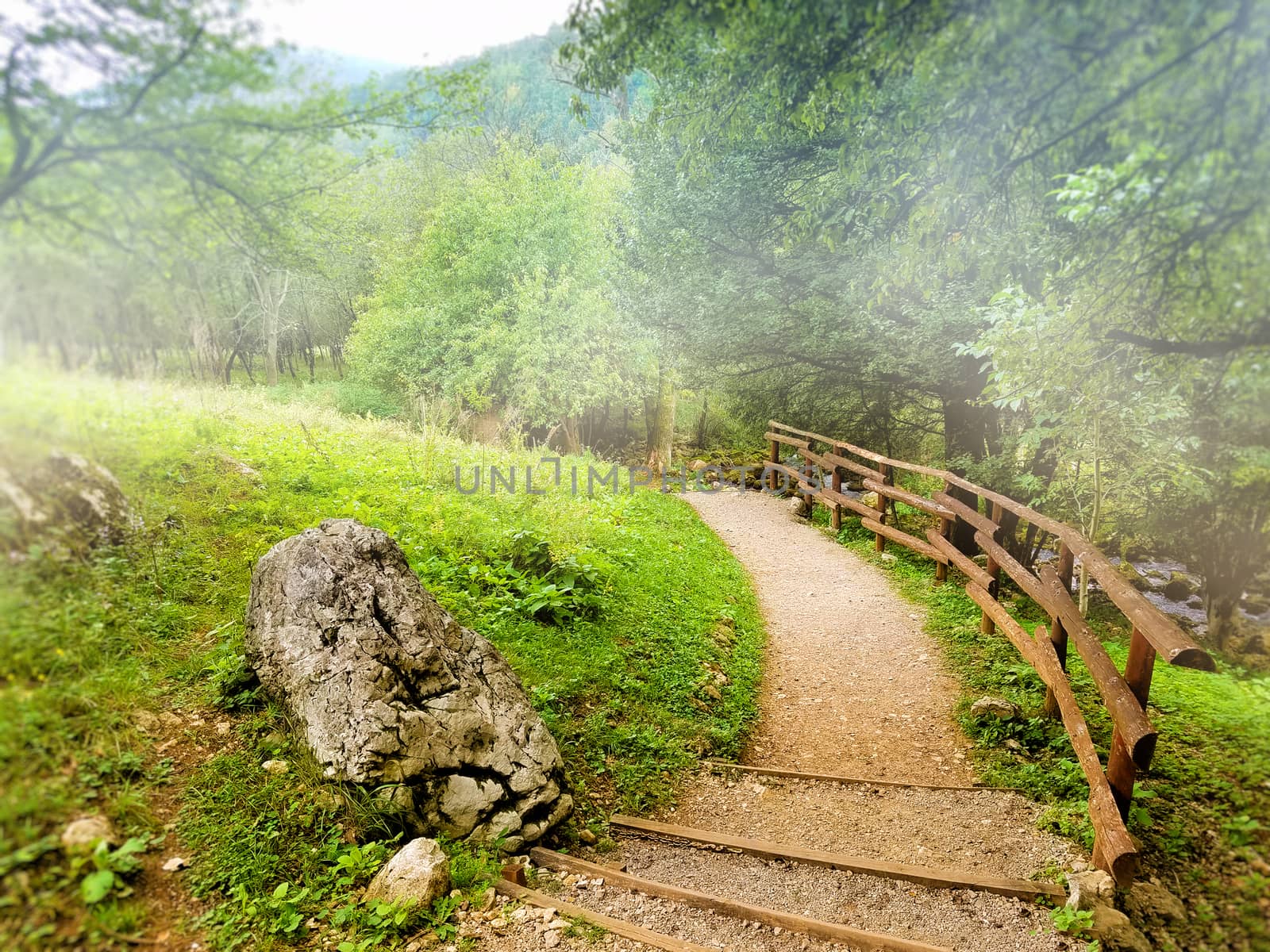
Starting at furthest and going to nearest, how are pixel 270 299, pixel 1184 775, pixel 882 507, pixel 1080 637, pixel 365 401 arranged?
pixel 882 507 < pixel 365 401 < pixel 1080 637 < pixel 270 299 < pixel 1184 775

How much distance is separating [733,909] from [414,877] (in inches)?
60.5

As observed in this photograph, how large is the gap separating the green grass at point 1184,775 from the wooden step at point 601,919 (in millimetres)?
1832

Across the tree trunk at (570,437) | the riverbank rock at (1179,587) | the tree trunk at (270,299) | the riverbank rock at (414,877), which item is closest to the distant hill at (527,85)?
the tree trunk at (270,299)

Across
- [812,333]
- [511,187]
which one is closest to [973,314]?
[812,333]

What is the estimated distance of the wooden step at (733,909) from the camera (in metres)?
2.62

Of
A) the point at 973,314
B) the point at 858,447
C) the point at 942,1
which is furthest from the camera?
the point at 858,447

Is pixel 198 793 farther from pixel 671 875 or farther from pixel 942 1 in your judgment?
pixel 942 1

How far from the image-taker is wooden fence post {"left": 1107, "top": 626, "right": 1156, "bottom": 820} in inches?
121

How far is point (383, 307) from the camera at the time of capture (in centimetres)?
497

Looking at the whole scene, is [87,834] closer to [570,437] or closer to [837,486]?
[570,437]

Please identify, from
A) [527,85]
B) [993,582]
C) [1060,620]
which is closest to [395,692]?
[1060,620]

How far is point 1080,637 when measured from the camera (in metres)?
3.87

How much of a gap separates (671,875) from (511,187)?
6011mm

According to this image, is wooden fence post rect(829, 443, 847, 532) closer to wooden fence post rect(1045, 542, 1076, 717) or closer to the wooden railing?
the wooden railing
